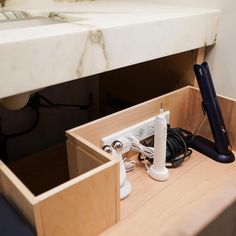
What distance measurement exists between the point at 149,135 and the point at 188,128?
0.20 metres

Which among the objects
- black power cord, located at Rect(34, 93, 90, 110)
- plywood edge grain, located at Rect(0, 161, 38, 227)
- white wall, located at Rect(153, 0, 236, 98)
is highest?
white wall, located at Rect(153, 0, 236, 98)

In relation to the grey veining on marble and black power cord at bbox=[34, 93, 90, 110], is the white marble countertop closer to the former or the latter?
the grey veining on marble

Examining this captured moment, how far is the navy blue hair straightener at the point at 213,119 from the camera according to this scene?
2.62 feet

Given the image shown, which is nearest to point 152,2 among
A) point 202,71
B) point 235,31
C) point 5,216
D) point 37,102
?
point 235,31

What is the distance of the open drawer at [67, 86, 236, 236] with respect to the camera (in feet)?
2.00

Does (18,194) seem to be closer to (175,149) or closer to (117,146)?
(117,146)

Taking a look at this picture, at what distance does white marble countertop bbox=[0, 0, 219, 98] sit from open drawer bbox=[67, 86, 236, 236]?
6.1 inches

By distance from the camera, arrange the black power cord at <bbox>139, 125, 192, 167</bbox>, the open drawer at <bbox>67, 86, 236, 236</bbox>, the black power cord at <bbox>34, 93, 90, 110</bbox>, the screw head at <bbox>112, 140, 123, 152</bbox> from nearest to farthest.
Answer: the open drawer at <bbox>67, 86, 236, 236</bbox>, the screw head at <bbox>112, 140, 123, 152</bbox>, the black power cord at <bbox>139, 125, 192, 167</bbox>, the black power cord at <bbox>34, 93, 90, 110</bbox>

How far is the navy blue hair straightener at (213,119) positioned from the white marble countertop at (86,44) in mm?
111

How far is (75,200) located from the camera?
Answer: 0.50 m

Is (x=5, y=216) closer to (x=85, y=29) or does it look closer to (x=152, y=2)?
(x=85, y=29)

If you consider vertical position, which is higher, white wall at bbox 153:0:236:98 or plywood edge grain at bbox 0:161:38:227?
white wall at bbox 153:0:236:98

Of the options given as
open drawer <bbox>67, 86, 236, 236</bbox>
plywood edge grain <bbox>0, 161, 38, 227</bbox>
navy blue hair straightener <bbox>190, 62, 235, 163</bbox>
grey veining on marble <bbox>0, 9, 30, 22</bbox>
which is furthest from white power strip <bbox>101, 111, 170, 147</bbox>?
grey veining on marble <bbox>0, 9, 30, 22</bbox>

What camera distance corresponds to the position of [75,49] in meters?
0.59
